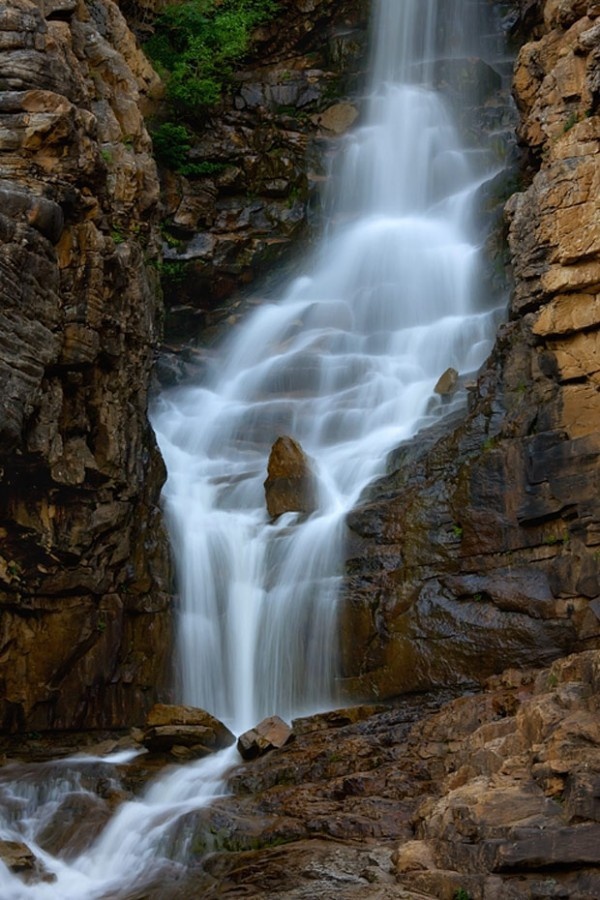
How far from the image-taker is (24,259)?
43.0 feet

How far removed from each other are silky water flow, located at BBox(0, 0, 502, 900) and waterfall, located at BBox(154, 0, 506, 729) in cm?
4

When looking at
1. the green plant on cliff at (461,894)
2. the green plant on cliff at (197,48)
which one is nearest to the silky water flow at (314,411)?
the green plant on cliff at (461,894)

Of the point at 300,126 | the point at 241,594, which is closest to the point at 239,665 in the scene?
the point at 241,594

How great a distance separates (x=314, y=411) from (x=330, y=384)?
3.79 ft

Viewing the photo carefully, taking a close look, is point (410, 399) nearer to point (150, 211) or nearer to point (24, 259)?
point (150, 211)

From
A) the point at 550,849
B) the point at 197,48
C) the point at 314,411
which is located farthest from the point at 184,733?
the point at 197,48

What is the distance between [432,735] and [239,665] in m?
4.81

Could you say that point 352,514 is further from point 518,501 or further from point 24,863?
point 24,863

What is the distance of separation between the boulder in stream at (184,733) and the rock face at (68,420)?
184 cm

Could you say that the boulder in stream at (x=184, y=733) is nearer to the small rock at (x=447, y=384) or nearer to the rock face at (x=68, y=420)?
the rock face at (x=68, y=420)

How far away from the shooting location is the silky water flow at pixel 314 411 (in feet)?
38.0

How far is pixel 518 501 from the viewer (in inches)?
567

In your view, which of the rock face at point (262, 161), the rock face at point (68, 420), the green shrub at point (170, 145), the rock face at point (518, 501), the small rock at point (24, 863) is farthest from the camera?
the green shrub at point (170, 145)

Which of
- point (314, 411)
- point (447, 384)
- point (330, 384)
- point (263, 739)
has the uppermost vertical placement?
point (330, 384)
